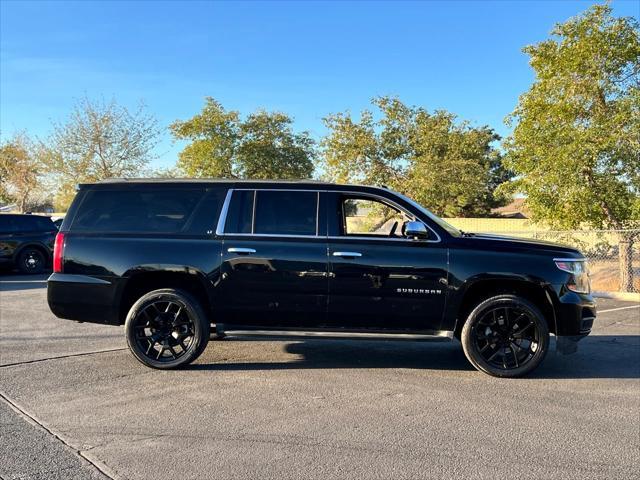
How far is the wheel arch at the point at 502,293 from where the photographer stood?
5.51m

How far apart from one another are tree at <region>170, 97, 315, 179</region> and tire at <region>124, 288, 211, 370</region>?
22.7 m

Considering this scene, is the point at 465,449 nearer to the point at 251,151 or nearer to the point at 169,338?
the point at 169,338

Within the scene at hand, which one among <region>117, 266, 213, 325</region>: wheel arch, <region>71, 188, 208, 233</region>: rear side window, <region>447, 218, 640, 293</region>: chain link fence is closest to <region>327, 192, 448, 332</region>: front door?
<region>117, 266, 213, 325</region>: wheel arch

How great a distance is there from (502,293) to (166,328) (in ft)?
11.6

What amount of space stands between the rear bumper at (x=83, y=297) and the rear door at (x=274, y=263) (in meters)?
1.18

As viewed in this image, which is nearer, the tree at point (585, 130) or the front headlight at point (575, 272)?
the front headlight at point (575, 272)

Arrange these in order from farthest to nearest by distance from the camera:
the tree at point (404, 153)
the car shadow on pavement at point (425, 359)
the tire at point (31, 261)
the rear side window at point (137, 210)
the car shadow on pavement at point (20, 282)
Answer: the tree at point (404, 153) → the tire at point (31, 261) → the car shadow on pavement at point (20, 282) → the car shadow on pavement at point (425, 359) → the rear side window at point (137, 210)

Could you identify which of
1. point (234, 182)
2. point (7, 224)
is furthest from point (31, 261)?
point (234, 182)

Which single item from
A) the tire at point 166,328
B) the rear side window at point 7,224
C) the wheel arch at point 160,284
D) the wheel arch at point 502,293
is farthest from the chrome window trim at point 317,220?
the rear side window at point 7,224

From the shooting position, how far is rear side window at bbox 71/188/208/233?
5711mm

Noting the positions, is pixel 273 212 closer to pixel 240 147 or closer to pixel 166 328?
pixel 166 328

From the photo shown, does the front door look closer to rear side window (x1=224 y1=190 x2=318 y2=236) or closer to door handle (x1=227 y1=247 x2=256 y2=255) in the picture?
rear side window (x1=224 y1=190 x2=318 y2=236)

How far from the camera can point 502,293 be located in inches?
221

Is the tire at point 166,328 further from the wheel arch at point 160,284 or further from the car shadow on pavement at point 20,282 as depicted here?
the car shadow on pavement at point 20,282
